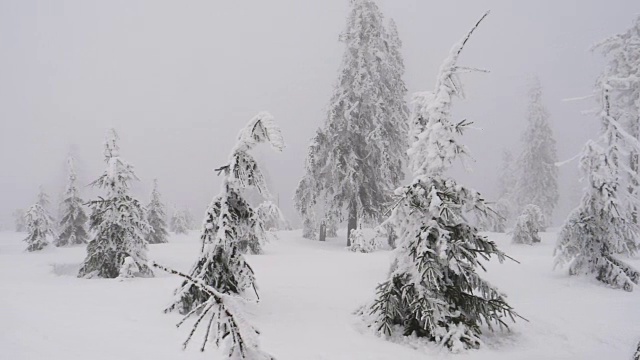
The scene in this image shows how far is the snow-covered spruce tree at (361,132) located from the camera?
2359 cm

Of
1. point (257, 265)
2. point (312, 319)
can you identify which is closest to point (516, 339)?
point (312, 319)

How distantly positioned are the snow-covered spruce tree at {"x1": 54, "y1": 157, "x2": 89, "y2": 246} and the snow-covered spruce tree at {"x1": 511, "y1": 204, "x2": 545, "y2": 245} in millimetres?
29644

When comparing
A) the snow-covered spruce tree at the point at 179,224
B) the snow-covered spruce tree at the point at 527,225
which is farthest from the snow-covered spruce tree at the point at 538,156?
the snow-covered spruce tree at the point at 179,224

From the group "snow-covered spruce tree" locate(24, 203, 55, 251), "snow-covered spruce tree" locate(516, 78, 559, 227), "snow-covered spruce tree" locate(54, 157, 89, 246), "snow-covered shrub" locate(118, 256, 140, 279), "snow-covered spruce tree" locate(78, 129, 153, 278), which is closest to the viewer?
"snow-covered shrub" locate(118, 256, 140, 279)

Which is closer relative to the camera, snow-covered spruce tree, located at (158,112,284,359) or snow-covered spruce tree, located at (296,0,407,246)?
snow-covered spruce tree, located at (158,112,284,359)

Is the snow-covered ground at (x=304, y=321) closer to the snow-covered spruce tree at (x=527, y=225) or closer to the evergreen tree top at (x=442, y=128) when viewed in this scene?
the evergreen tree top at (x=442, y=128)

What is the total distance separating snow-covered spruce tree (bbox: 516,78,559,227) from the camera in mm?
42438

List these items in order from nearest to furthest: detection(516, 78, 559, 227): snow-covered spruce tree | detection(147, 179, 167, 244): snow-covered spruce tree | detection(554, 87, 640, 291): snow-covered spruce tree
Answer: detection(554, 87, 640, 291): snow-covered spruce tree → detection(147, 179, 167, 244): snow-covered spruce tree → detection(516, 78, 559, 227): snow-covered spruce tree

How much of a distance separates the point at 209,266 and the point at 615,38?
1033 inches

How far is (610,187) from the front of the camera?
12039 millimetres

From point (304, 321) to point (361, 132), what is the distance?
650 inches

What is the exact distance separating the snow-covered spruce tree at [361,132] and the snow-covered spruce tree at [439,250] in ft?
47.0

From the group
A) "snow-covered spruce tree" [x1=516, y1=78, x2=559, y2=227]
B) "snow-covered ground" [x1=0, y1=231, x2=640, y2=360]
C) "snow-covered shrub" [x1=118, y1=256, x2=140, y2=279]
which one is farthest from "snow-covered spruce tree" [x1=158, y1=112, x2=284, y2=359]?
"snow-covered spruce tree" [x1=516, y1=78, x2=559, y2=227]

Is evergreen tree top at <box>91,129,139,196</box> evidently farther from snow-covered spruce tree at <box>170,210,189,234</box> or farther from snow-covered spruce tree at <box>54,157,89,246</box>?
snow-covered spruce tree at <box>170,210,189,234</box>
